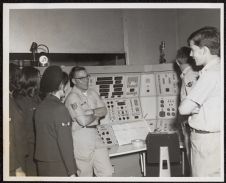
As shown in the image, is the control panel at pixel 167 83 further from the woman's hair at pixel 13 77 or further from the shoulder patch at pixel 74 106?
the woman's hair at pixel 13 77

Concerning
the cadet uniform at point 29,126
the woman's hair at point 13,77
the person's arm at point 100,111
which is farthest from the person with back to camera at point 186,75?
the woman's hair at point 13,77

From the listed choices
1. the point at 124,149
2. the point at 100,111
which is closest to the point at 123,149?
the point at 124,149

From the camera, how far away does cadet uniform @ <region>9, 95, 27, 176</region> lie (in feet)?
7.29

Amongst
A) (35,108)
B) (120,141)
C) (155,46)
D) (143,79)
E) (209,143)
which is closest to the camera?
(209,143)

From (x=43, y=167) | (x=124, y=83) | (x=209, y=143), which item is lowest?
(x=43, y=167)

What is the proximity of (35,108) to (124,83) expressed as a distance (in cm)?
111

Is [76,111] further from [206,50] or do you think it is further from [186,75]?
[206,50]

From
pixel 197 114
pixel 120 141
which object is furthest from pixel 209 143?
pixel 120 141

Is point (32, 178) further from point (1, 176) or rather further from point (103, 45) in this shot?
point (103, 45)

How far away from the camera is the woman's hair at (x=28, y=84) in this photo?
2.30 meters

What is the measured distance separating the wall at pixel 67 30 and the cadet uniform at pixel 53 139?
547mm

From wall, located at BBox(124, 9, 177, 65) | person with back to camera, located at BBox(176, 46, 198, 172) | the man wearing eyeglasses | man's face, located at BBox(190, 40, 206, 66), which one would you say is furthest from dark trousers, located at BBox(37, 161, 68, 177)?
wall, located at BBox(124, 9, 177, 65)

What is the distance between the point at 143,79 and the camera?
3.30m

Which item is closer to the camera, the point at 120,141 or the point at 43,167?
the point at 43,167
